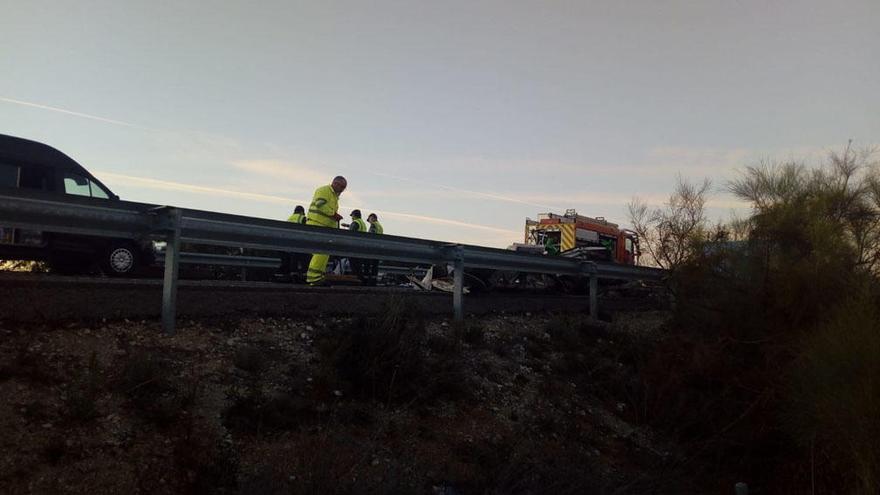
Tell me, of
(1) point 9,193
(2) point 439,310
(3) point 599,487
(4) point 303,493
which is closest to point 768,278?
(2) point 439,310

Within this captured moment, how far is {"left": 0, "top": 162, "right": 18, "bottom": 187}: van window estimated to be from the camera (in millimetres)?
9461

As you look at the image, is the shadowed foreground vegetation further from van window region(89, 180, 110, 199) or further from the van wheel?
van window region(89, 180, 110, 199)

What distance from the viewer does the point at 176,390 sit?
4.90 meters

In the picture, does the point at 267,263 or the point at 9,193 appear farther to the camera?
the point at 267,263

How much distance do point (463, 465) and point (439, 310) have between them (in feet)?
12.1

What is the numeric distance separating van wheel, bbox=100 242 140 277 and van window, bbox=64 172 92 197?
146cm

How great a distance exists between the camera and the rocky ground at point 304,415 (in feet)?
13.6

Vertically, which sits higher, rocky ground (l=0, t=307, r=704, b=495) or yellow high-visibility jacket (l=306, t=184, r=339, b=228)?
yellow high-visibility jacket (l=306, t=184, r=339, b=228)

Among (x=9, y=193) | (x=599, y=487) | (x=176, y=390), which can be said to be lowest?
(x=599, y=487)

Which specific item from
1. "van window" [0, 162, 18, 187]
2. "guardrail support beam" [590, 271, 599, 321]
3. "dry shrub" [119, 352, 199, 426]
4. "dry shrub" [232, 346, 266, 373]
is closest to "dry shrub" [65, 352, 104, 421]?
"dry shrub" [119, 352, 199, 426]

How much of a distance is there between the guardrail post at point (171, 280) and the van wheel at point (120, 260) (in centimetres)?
365

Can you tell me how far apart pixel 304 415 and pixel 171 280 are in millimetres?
1774

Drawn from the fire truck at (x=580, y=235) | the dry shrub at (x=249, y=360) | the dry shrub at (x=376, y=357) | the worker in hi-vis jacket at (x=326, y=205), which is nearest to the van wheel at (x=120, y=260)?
the worker in hi-vis jacket at (x=326, y=205)

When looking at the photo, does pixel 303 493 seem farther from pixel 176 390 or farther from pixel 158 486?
pixel 176 390
